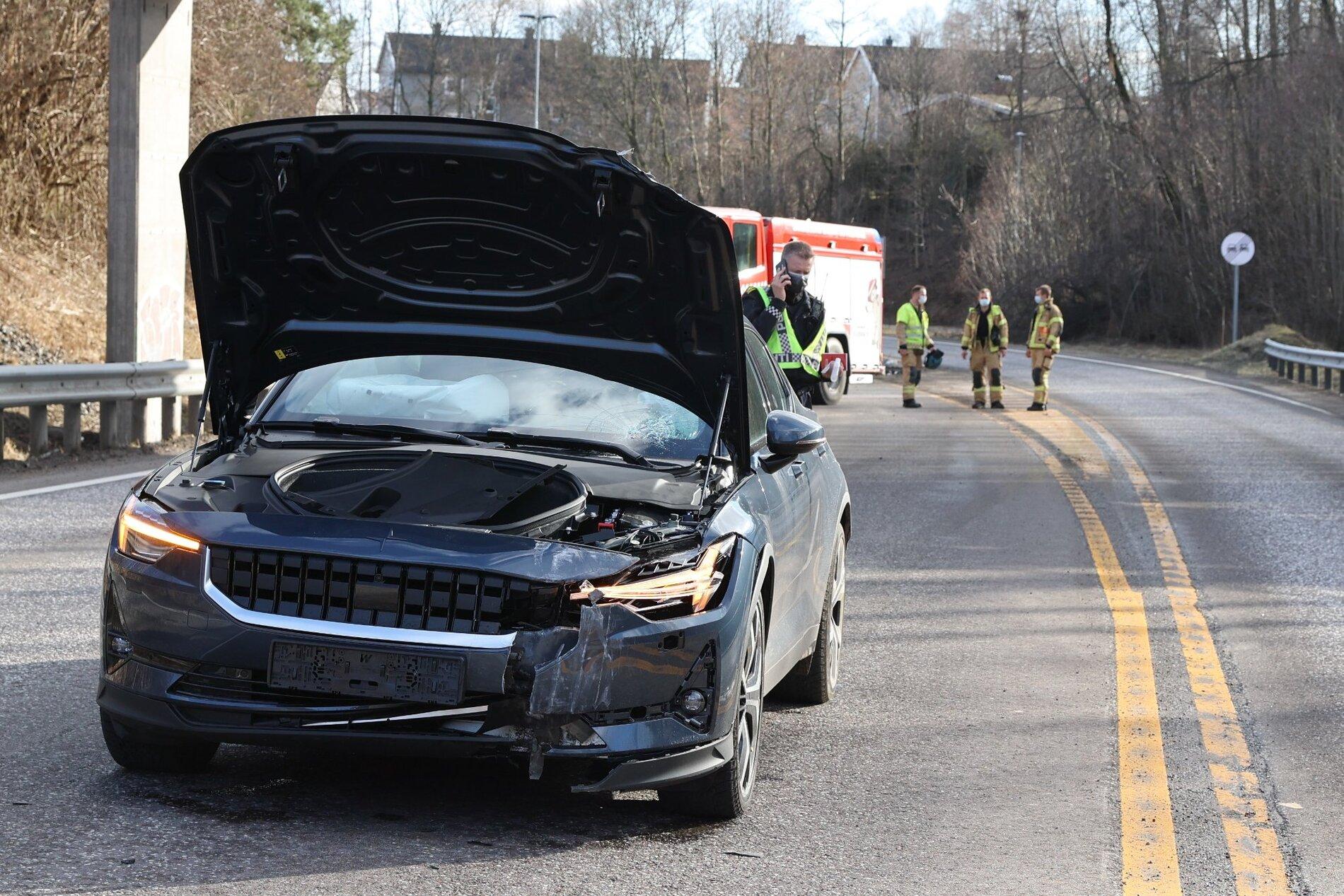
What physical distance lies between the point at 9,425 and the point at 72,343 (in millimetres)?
5294

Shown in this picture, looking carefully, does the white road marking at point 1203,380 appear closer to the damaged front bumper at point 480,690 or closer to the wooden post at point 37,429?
the wooden post at point 37,429

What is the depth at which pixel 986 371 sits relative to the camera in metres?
24.8

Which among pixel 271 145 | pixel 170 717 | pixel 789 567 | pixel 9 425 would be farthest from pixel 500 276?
pixel 9 425

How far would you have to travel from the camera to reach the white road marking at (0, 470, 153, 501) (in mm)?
11344

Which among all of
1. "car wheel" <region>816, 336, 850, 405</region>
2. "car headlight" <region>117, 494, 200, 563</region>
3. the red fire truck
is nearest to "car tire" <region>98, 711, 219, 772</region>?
"car headlight" <region>117, 494, 200, 563</region>

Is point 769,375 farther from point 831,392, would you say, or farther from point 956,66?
point 956,66

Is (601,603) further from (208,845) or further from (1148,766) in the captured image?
(1148,766)

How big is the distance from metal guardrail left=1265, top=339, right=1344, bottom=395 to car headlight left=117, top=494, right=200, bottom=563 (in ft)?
84.8

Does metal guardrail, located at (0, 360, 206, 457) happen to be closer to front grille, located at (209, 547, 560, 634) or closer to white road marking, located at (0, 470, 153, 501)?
white road marking, located at (0, 470, 153, 501)

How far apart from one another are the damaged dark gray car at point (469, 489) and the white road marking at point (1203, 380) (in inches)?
786

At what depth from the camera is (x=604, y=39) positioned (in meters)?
68.2

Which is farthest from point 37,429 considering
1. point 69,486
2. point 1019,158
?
point 1019,158

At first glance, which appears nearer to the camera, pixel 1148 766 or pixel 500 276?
pixel 500 276

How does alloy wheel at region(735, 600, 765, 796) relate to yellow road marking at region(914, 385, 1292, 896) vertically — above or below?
above
